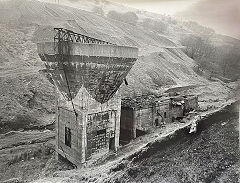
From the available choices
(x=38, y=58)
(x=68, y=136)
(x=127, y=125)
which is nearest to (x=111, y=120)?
→ (x=68, y=136)

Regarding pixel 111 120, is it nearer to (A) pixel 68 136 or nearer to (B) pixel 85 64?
(A) pixel 68 136

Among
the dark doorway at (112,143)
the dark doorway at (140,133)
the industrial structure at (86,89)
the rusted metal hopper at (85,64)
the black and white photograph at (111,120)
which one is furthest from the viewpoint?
the dark doorway at (140,133)

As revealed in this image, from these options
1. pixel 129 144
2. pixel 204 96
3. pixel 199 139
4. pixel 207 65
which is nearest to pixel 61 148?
pixel 129 144

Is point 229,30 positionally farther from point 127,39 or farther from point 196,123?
point 127,39

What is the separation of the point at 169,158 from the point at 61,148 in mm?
4468

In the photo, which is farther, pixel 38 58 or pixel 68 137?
pixel 38 58

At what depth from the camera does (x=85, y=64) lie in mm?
8773

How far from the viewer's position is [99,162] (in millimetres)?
10023

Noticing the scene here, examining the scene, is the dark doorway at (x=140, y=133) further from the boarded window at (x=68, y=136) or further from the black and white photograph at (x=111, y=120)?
the boarded window at (x=68, y=136)

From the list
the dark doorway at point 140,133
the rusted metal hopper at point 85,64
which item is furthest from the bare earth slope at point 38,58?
the rusted metal hopper at point 85,64

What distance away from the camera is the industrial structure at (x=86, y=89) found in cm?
884

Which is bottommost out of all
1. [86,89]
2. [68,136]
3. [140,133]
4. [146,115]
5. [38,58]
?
[140,133]

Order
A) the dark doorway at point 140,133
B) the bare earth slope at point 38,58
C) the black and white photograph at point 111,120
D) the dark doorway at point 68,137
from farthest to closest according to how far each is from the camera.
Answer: the bare earth slope at point 38,58
the dark doorway at point 140,133
the dark doorway at point 68,137
the black and white photograph at point 111,120

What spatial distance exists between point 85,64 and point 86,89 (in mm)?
1015
